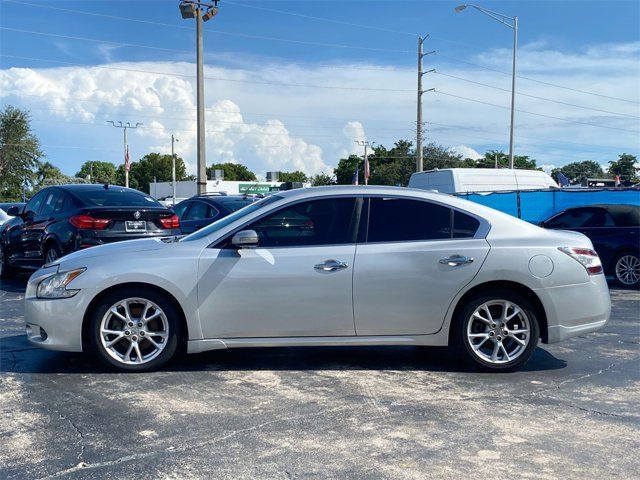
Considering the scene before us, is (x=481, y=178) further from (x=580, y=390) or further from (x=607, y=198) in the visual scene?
(x=580, y=390)

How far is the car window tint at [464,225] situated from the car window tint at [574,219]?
7.20 metres

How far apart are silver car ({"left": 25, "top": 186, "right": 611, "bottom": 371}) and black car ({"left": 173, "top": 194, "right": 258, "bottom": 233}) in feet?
20.2

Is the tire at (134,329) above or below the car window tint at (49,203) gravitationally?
below

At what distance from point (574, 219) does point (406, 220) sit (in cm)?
766

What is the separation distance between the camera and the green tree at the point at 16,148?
56438mm

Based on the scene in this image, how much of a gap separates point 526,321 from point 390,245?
4.34 ft

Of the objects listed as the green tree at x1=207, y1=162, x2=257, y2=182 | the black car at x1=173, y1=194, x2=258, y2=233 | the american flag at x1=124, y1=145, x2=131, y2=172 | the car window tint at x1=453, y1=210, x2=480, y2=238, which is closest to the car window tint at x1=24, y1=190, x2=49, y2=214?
the black car at x1=173, y1=194, x2=258, y2=233

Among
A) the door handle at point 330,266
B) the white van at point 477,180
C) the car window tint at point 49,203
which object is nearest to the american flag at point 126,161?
the white van at point 477,180

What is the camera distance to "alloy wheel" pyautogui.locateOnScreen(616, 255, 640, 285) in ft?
37.6

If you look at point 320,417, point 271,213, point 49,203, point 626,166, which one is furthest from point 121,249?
point 626,166

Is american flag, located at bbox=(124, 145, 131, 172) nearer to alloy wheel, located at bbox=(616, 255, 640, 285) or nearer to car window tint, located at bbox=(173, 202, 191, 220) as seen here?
car window tint, located at bbox=(173, 202, 191, 220)

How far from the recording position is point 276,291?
5297 mm

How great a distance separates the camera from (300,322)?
535 centimetres

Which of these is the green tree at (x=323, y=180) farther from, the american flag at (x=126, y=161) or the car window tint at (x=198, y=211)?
the car window tint at (x=198, y=211)
